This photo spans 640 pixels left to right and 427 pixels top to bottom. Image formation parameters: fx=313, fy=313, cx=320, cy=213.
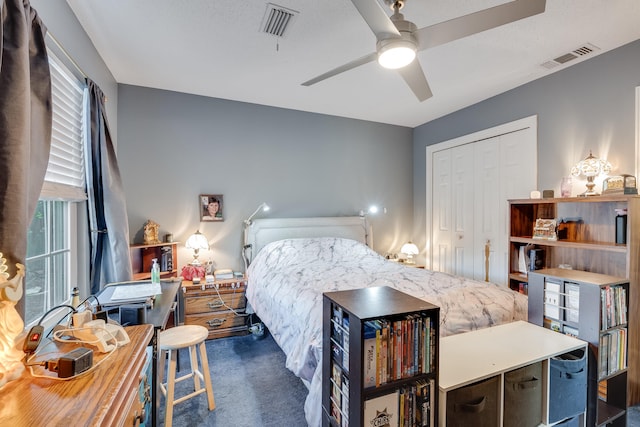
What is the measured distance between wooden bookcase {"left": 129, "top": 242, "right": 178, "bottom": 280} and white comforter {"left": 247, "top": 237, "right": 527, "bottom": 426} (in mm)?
801

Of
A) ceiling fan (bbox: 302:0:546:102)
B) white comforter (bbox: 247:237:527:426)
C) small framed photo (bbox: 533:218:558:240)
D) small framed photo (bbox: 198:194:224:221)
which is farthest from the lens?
small framed photo (bbox: 198:194:224:221)

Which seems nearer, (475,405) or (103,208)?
(475,405)

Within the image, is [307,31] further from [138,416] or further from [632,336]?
[632,336]

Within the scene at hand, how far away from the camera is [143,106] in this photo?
3236 mm

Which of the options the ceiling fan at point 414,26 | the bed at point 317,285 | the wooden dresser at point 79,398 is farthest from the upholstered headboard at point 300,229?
the wooden dresser at point 79,398

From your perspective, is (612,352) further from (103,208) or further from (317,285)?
(103,208)

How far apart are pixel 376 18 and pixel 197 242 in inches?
103

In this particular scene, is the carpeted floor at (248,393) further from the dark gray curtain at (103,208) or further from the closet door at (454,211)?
the closet door at (454,211)

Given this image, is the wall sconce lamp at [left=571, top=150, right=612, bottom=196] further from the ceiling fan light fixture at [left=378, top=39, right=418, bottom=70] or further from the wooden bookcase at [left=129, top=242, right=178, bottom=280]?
the wooden bookcase at [left=129, top=242, right=178, bottom=280]

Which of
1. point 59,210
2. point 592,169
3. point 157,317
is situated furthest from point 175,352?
point 592,169

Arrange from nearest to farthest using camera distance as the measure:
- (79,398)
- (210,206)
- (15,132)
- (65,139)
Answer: (79,398), (15,132), (65,139), (210,206)

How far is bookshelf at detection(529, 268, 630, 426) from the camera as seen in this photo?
5.69ft

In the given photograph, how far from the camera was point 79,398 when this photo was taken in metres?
0.71

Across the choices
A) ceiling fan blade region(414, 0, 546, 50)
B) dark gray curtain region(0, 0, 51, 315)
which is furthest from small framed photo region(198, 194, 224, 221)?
ceiling fan blade region(414, 0, 546, 50)
